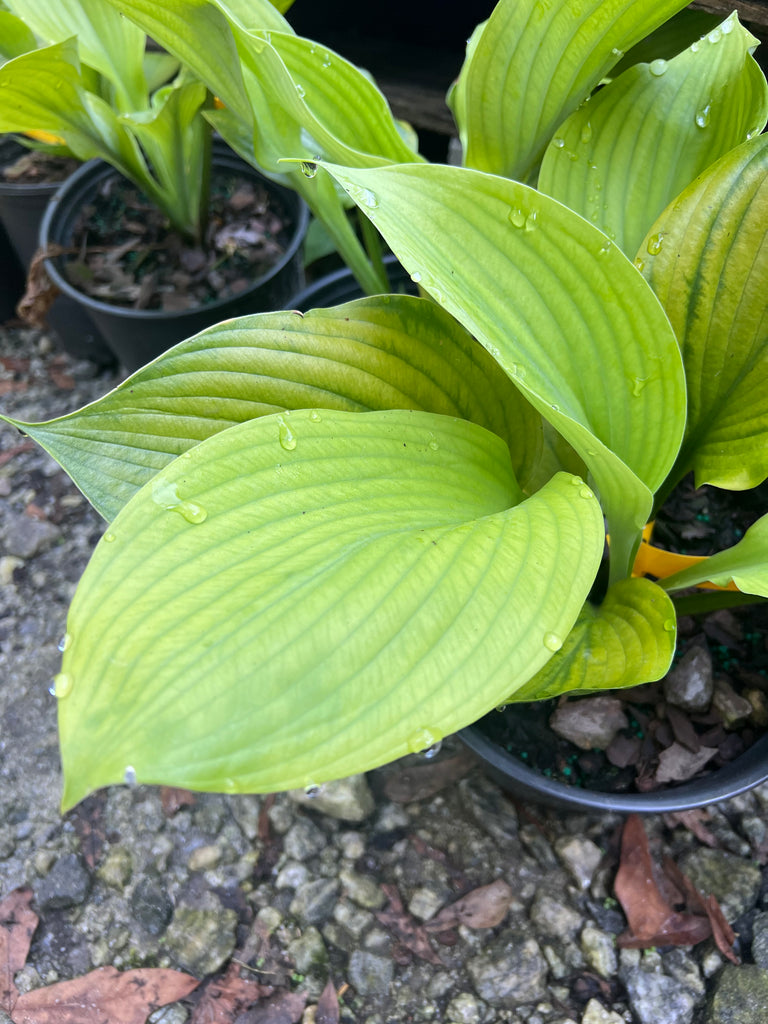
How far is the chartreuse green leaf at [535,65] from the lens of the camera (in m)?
0.72

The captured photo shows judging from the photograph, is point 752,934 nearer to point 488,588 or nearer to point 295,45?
point 488,588

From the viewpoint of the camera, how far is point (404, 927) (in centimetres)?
98

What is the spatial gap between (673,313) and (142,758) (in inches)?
24.6

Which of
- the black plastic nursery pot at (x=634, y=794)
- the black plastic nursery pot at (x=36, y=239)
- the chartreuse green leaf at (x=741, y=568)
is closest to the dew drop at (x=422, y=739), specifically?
the chartreuse green leaf at (x=741, y=568)

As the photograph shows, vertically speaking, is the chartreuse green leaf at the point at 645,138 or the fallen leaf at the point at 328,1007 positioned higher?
the chartreuse green leaf at the point at 645,138

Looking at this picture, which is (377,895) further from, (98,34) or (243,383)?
(98,34)

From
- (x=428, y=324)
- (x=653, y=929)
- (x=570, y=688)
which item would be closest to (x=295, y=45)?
(x=428, y=324)

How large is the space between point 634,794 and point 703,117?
0.74 meters

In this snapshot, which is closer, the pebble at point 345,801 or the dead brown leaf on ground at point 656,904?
the dead brown leaf on ground at point 656,904

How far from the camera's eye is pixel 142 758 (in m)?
0.41

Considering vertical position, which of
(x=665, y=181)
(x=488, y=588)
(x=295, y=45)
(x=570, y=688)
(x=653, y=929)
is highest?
(x=295, y=45)

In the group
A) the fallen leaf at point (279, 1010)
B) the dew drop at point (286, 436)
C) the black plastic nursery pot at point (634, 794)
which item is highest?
the dew drop at point (286, 436)

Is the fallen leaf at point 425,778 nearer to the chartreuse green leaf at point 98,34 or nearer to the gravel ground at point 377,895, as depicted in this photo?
the gravel ground at point 377,895

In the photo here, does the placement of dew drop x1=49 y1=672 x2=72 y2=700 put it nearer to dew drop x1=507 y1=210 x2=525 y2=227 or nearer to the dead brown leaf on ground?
dew drop x1=507 y1=210 x2=525 y2=227
